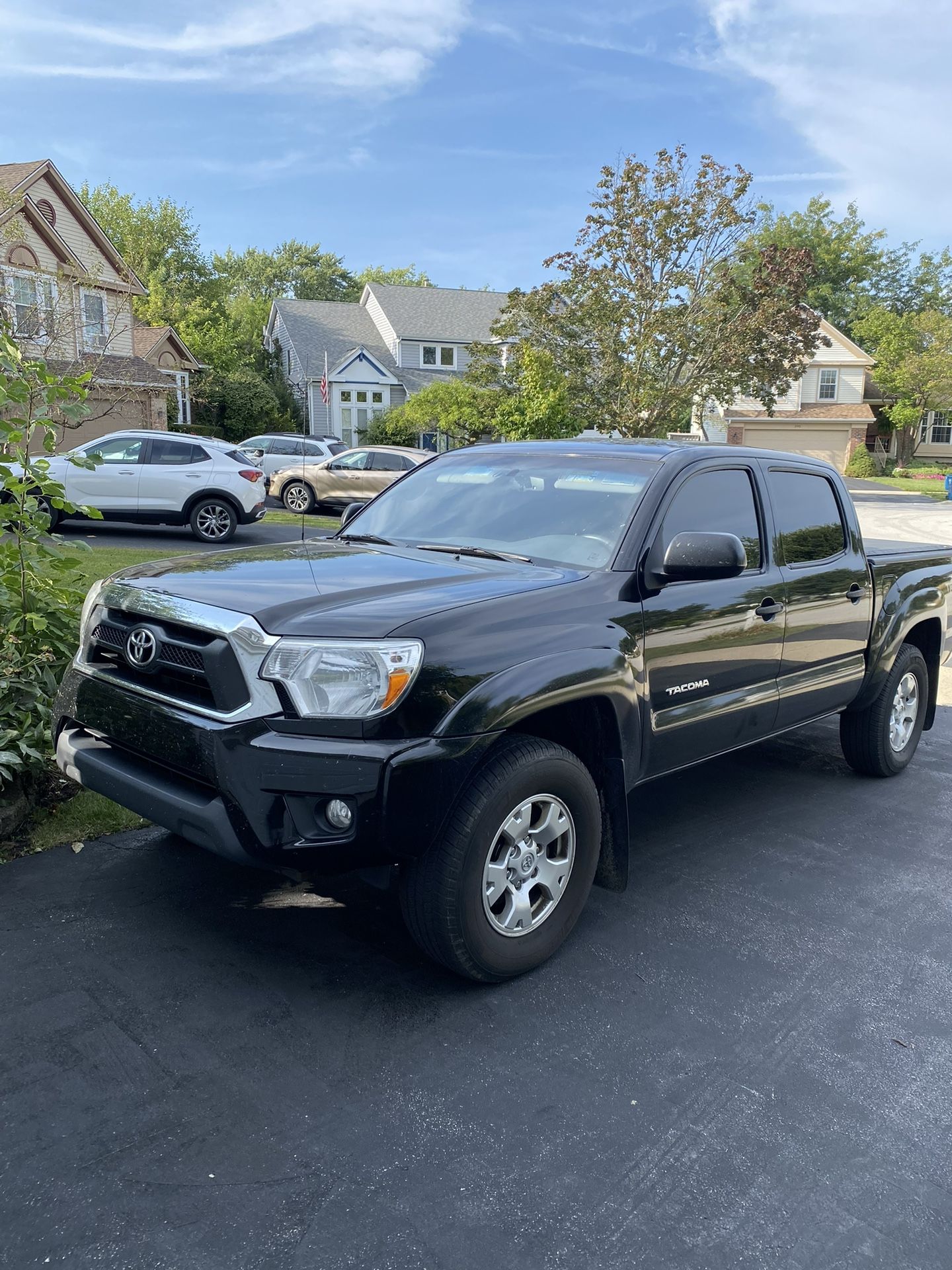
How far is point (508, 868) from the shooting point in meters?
3.31

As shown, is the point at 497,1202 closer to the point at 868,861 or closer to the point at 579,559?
the point at 579,559

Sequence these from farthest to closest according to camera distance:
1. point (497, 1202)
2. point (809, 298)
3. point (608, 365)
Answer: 1. point (809, 298)
2. point (608, 365)
3. point (497, 1202)

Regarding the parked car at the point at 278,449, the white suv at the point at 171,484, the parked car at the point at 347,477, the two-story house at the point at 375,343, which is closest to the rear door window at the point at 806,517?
the white suv at the point at 171,484

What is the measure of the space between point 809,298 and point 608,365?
39.7m

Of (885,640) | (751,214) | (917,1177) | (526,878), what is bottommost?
(917,1177)

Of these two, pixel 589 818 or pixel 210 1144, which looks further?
pixel 589 818

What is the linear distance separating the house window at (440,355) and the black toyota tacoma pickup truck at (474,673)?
4367 centimetres

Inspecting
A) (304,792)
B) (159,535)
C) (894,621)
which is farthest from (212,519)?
(304,792)

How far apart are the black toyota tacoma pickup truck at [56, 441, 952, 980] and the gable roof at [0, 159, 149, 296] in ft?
78.5

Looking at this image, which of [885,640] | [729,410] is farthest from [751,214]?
[885,640]

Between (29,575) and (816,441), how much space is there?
49.6 metres

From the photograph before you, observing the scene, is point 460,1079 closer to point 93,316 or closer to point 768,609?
point 768,609

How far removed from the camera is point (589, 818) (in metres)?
3.54

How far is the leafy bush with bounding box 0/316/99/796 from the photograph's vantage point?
14.0 feet
